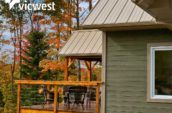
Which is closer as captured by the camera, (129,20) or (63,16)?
(129,20)

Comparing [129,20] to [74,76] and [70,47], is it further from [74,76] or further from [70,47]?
[74,76]

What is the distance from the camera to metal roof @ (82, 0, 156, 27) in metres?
8.97

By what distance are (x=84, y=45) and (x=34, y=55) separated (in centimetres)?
789

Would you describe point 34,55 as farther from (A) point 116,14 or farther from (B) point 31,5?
(A) point 116,14

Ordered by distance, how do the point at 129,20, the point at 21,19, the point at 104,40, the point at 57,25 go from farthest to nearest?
the point at 21,19, the point at 57,25, the point at 104,40, the point at 129,20

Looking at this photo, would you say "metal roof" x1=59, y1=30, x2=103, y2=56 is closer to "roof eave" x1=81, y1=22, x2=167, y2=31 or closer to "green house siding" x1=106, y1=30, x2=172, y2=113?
"green house siding" x1=106, y1=30, x2=172, y2=113

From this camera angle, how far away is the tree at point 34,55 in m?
20.9

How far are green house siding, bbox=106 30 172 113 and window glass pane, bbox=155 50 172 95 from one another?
29 centimetres

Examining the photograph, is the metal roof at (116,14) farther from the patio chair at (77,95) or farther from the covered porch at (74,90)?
the patio chair at (77,95)

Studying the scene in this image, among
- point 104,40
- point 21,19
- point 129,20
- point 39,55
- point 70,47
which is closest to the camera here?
point 129,20

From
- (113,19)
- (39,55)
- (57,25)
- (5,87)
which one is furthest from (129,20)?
(5,87)

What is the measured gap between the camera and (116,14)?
946 cm

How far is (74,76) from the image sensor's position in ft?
73.2

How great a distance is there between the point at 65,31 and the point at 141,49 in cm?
1339
